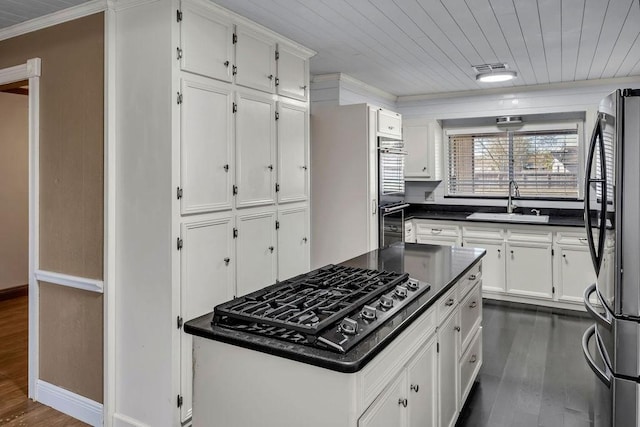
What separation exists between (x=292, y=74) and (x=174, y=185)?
1.43 metres

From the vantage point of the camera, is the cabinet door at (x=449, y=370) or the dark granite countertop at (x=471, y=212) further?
the dark granite countertop at (x=471, y=212)

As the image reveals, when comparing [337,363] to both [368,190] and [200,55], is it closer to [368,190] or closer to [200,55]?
[200,55]

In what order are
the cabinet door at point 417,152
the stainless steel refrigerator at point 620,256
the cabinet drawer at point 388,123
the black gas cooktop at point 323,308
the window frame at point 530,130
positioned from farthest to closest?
1. the cabinet door at point 417,152
2. the window frame at point 530,130
3. the cabinet drawer at point 388,123
4. the stainless steel refrigerator at point 620,256
5. the black gas cooktop at point 323,308

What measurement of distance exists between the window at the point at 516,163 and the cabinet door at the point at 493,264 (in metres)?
0.92

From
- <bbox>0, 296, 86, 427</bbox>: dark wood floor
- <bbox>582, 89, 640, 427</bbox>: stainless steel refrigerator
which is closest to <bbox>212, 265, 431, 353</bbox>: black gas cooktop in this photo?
<bbox>582, 89, 640, 427</bbox>: stainless steel refrigerator

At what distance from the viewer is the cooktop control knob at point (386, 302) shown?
173cm

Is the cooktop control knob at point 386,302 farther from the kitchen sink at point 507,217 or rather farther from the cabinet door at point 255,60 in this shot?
the kitchen sink at point 507,217

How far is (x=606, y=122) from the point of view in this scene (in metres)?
2.06

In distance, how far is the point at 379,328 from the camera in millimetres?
1549

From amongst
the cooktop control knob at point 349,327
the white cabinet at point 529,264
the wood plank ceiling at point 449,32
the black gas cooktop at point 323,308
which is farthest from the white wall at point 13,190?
the white cabinet at point 529,264

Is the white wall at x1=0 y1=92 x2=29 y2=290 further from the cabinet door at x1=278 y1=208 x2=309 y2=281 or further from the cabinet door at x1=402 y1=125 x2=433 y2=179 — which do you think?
the cabinet door at x1=402 y1=125 x2=433 y2=179

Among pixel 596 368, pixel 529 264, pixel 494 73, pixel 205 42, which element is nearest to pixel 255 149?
pixel 205 42

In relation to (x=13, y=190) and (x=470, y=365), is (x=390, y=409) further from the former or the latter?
(x=13, y=190)

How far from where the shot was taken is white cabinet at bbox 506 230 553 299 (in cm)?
468
